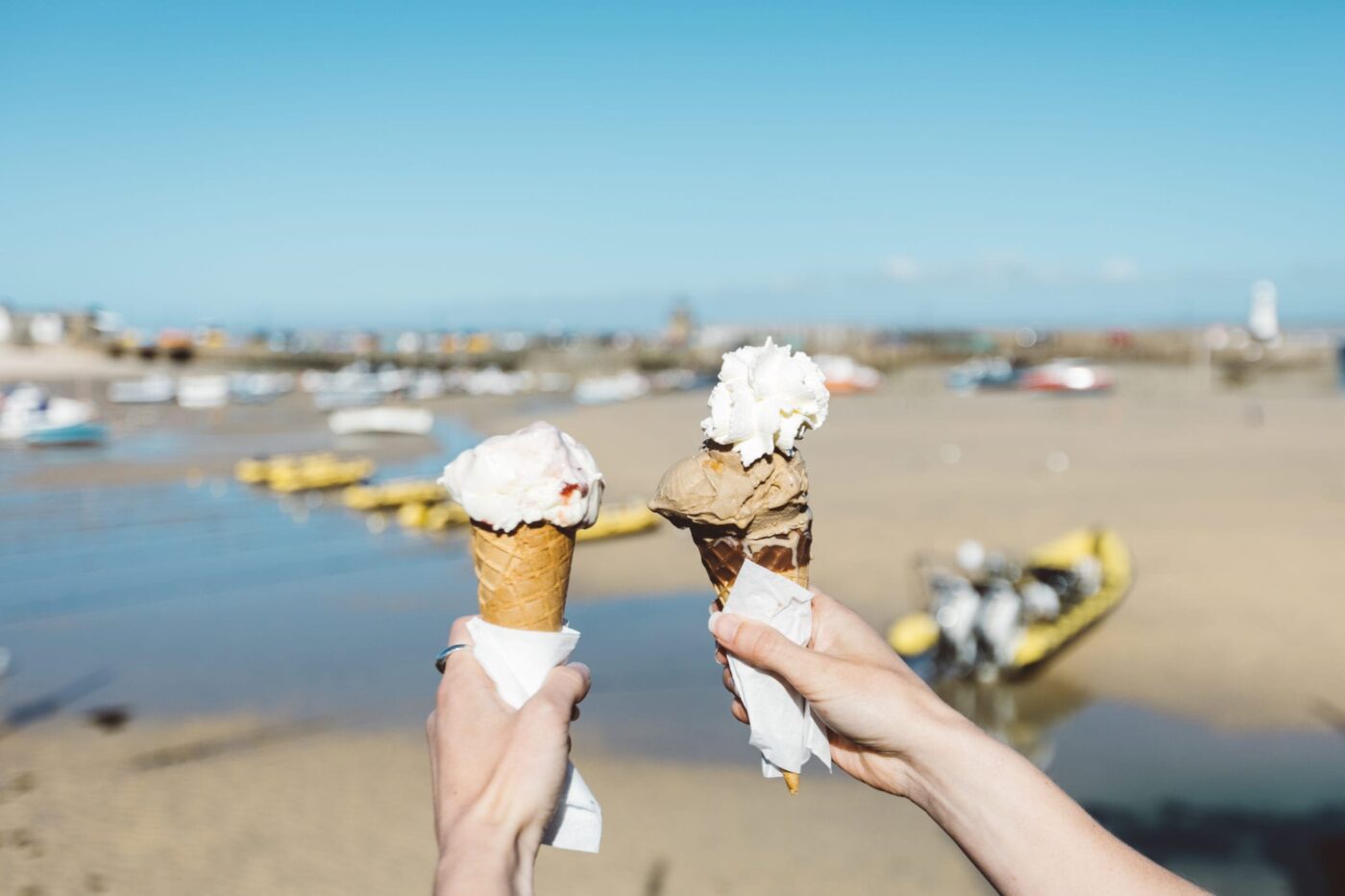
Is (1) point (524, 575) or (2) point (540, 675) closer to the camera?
(2) point (540, 675)

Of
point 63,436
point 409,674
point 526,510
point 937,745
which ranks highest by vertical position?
point 526,510

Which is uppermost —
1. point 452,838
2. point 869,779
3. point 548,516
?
point 548,516

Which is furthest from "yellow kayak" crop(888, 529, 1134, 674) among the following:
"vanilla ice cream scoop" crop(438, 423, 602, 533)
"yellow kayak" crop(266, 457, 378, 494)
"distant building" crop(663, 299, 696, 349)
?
"distant building" crop(663, 299, 696, 349)

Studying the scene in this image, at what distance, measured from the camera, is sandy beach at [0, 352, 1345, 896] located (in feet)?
26.8

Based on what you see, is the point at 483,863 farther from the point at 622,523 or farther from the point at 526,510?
the point at 622,523

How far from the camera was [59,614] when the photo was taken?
1544 cm

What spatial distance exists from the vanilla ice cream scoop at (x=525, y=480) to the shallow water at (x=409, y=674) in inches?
291

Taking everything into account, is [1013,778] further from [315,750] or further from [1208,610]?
[1208,610]

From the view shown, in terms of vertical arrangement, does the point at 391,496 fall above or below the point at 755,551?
below

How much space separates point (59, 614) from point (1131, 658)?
631 inches

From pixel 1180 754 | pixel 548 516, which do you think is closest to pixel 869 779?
pixel 548 516

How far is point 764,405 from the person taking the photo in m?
3.24

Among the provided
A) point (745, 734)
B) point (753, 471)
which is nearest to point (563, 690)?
point (753, 471)

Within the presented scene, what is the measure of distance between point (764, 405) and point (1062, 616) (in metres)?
11.2
